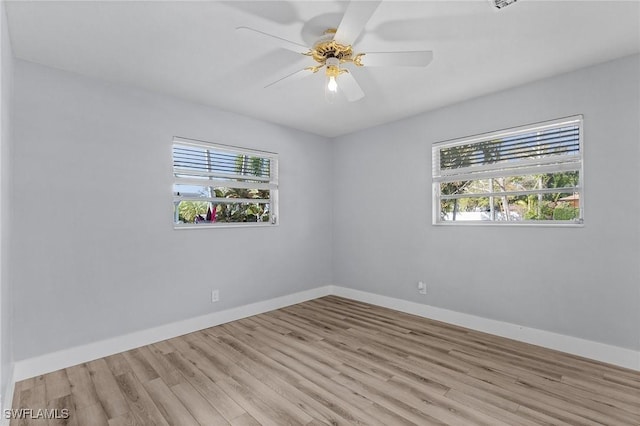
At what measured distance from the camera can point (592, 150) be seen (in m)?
2.71

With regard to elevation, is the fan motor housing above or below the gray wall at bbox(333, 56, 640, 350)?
above

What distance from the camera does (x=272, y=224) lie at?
4.22 metres

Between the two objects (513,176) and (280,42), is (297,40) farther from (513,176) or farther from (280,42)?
(513,176)

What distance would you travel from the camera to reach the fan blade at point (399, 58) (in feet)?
6.77

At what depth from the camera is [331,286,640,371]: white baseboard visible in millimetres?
2549

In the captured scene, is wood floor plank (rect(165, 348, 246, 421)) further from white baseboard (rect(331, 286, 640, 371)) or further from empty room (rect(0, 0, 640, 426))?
white baseboard (rect(331, 286, 640, 371))

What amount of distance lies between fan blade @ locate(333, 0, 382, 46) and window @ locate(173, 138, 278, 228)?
2.16 meters

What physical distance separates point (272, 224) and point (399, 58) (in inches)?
106

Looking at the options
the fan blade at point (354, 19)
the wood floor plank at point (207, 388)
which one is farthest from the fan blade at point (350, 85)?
the wood floor plank at point (207, 388)

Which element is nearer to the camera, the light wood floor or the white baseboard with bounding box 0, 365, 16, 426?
the white baseboard with bounding box 0, 365, 16, 426

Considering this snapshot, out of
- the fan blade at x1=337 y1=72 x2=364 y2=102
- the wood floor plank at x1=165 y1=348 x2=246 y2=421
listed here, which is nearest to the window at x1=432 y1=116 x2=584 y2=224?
the fan blade at x1=337 y1=72 x2=364 y2=102


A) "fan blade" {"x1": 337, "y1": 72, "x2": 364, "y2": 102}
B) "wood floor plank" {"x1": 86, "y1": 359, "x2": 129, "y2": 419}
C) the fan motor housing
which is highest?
the fan motor housing

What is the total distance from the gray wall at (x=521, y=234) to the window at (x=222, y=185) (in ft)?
4.38

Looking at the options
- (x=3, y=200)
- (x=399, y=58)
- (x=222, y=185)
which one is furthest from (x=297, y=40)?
(x=3, y=200)
